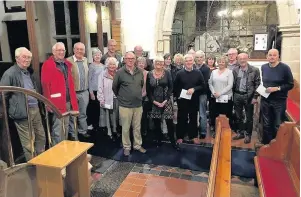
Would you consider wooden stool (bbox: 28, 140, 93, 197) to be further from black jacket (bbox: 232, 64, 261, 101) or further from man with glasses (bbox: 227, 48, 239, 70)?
man with glasses (bbox: 227, 48, 239, 70)

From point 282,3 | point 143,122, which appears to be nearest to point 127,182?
point 143,122

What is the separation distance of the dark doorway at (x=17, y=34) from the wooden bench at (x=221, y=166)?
9.84 feet

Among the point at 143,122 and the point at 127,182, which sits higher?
the point at 143,122

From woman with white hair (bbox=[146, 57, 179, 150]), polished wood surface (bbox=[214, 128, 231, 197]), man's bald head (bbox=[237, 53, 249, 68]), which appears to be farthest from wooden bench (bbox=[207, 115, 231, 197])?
man's bald head (bbox=[237, 53, 249, 68])

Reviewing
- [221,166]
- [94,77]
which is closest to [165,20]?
[94,77]

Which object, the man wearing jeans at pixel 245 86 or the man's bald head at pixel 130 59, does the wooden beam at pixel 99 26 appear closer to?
the man's bald head at pixel 130 59

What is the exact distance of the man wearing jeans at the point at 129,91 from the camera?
358cm

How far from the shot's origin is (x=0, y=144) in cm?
311

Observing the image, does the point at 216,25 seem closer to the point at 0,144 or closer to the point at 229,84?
the point at 229,84

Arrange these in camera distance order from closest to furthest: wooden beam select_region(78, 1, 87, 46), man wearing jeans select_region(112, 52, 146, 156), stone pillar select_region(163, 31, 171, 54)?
1. man wearing jeans select_region(112, 52, 146, 156)
2. wooden beam select_region(78, 1, 87, 46)
3. stone pillar select_region(163, 31, 171, 54)

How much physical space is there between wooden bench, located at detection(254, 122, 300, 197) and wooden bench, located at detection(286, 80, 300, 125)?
1338 mm

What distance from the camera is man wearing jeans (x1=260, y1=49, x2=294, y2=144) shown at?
349 centimetres

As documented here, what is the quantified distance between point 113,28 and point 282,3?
3602mm

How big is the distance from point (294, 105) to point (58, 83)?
12.6 ft
